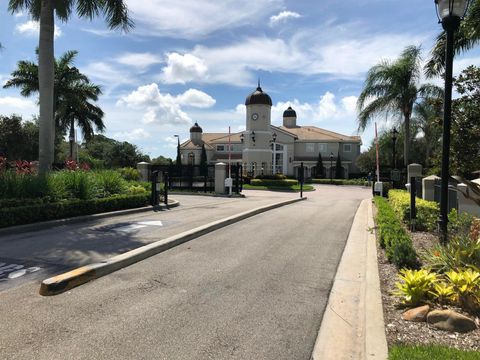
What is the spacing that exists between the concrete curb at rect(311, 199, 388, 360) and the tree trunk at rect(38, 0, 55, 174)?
1160cm

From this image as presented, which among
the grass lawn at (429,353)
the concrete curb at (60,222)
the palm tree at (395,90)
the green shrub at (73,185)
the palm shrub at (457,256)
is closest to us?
the grass lawn at (429,353)

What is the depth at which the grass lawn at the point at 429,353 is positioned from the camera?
3.41 m

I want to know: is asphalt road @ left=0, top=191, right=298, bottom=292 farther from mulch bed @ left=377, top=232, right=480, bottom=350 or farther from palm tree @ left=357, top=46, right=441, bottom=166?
palm tree @ left=357, top=46, right=441, bottom=166

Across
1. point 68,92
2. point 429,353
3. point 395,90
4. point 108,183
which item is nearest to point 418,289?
point 429,353

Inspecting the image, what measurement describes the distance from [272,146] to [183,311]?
2307 inches

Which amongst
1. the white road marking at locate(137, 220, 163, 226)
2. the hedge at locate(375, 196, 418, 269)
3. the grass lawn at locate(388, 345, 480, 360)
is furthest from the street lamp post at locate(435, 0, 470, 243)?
the white road marking at locate(137, 220, 163, 226)

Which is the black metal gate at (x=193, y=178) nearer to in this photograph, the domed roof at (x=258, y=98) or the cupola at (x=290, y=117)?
the domed roof at (x=258, y=98)

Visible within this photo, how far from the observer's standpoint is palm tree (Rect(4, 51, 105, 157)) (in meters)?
34.2

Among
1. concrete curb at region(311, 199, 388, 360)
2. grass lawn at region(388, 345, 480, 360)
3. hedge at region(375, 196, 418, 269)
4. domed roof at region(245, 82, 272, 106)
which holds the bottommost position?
concrete curb at region(311, 199, 388, 360)

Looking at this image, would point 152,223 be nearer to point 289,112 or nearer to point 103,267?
point 103,267

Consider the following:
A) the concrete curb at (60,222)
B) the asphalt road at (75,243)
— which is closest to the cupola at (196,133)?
the concrete curb at (60,222)

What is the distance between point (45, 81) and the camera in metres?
15.1

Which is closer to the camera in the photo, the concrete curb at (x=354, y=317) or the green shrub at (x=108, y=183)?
the concrete curb at (x=354, y=317)

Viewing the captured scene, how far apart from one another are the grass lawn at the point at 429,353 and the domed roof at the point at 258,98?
50.0 m
